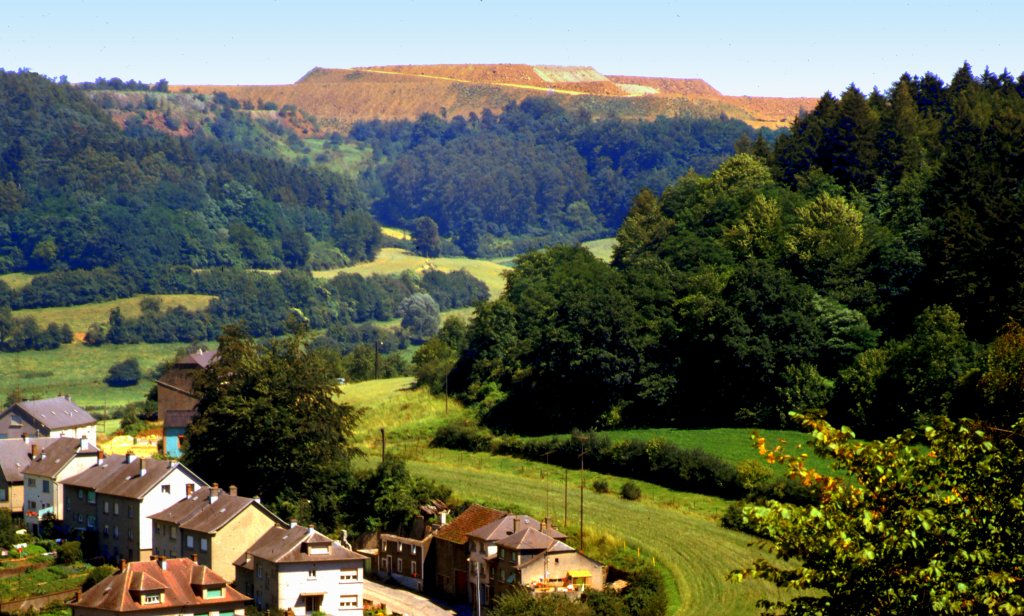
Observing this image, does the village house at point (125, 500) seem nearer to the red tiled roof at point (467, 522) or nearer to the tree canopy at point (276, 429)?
the tree canopy at point (276, 429)

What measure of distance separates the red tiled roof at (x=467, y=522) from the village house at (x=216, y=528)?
521cm

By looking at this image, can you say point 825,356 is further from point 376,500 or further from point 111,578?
point 111,578

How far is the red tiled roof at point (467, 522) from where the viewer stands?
43.0 meters

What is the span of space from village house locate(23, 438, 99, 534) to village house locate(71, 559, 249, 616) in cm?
1302

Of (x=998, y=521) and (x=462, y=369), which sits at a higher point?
(x=998, y=521)

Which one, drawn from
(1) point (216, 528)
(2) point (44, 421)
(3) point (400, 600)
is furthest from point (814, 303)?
(2) point (44, 421)

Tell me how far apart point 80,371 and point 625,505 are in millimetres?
81644

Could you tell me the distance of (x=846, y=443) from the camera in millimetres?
13258

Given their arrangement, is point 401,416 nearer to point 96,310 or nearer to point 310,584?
point 310,584

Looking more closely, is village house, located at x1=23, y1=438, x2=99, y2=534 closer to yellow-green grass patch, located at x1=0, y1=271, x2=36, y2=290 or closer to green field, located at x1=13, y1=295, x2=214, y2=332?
green field, located at x1=13, y1=295, x2=214, y2=332

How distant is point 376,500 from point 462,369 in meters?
19.1

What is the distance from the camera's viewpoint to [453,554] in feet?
141

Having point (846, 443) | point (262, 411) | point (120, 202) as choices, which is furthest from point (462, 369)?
point (120, 202)

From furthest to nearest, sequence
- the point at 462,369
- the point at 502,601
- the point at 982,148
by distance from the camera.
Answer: the point at 462,369
the point at 982,148
the point at 502,601
